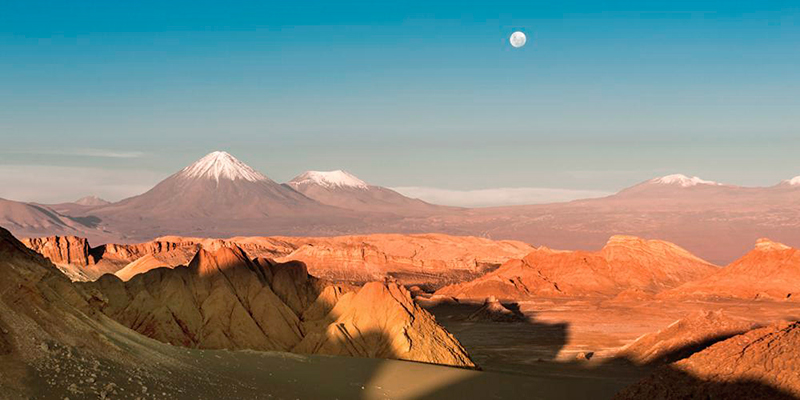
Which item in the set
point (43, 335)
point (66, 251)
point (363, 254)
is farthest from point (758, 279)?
point (43, 335)

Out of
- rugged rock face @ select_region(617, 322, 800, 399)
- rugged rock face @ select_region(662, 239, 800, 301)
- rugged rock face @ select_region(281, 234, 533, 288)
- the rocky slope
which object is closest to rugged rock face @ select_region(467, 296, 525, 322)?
rugged rock face @ select_region(662, 239, 800, 301)

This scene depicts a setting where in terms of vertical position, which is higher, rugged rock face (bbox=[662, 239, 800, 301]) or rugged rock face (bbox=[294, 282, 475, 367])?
rugged rock face (bbox=[294, 282, 475, 367])

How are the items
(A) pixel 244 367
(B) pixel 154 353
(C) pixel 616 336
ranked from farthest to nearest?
(C) pixel 616 336, (A) pixel 244 367, (B) pixel 154 353

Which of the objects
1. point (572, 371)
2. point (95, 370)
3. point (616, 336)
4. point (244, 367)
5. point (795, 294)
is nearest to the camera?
point (95, 370)

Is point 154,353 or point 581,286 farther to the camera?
point 581,286

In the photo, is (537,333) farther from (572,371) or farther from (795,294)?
(795,294)

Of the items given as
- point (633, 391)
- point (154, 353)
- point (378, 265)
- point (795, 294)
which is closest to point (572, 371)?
point (633, 391)

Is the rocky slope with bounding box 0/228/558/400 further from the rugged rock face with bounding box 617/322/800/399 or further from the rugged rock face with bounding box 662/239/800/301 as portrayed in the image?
the rugged rock face with bounding box 662/239/800/301

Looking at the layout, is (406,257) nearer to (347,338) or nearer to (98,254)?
(98,254)
